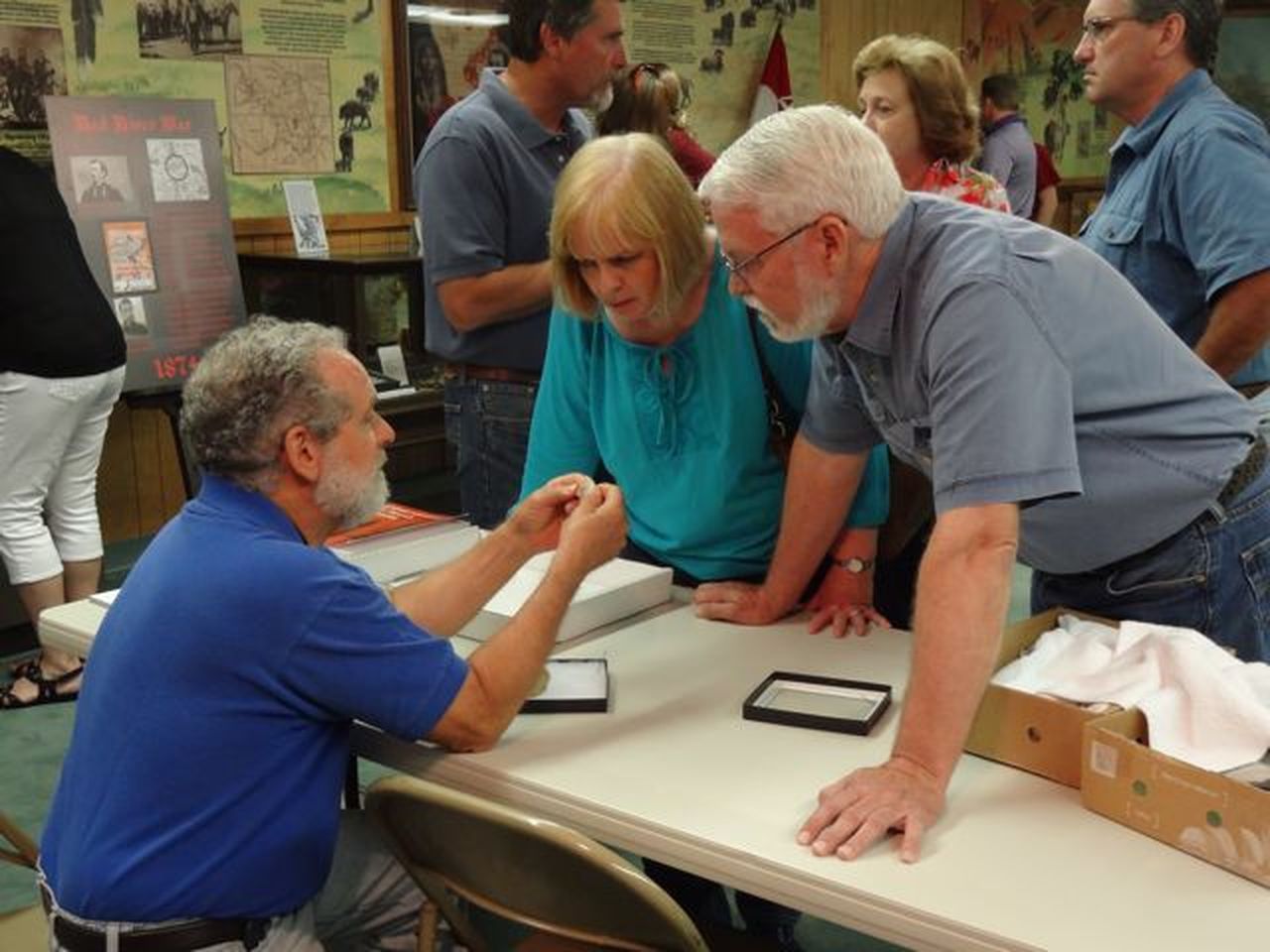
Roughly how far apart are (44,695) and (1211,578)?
3050 mm

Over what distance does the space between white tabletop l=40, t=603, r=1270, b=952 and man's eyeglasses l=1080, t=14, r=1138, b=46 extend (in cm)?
148

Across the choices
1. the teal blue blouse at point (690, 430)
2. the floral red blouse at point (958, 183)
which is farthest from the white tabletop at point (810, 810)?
the floral red blouse at point (958, 183)

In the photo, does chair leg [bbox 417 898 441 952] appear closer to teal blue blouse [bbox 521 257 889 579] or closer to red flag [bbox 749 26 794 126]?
teal blue blouse [bbox 521 257 889 579]

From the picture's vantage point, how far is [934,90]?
297 centimetres

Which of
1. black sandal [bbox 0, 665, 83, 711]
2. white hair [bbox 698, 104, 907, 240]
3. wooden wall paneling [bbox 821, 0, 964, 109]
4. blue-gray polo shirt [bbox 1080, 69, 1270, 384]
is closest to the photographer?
white hair [bbox 698, 104, 907, 240]

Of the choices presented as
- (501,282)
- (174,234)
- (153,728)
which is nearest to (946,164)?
(501,282)

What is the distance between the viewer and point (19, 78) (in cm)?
419

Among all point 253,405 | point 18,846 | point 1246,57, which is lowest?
point 18,846

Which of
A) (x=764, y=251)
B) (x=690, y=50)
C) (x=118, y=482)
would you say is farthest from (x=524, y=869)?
(x=690, y=50)

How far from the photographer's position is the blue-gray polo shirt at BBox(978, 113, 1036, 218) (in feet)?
17.9

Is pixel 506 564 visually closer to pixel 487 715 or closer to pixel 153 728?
pixel 487 715

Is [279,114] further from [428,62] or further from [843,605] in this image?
[843,605]

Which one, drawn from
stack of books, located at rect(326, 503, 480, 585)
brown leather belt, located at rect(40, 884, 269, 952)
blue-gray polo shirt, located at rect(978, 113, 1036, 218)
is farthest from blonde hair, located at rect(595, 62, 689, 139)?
brown leather belt, located at rect(40, 884, 269, 952)

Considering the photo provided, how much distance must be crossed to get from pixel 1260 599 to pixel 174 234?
3511 mm
